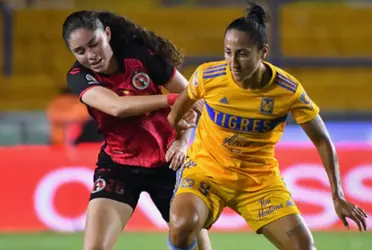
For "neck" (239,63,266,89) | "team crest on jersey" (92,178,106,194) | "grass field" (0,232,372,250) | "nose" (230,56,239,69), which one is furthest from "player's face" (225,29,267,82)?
"grass field" (0,232,372,250)

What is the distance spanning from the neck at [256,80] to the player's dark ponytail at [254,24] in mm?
159

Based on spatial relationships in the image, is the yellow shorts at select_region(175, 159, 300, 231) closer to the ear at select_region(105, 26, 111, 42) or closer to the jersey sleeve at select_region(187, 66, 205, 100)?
the jersey sleeve at select_region(187, 66, 205, 100)

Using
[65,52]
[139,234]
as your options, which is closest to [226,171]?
[139,234]

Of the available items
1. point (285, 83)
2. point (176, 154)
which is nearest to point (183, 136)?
point (176, 154)

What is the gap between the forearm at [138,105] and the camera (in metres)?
4.63

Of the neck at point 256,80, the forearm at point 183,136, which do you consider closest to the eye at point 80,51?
the forearm at point 183,136

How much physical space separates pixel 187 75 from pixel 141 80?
6.83 meters

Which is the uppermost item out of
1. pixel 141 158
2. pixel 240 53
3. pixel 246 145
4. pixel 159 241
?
pixel 240 53

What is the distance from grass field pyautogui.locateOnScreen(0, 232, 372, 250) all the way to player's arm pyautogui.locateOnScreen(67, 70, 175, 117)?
109 inches

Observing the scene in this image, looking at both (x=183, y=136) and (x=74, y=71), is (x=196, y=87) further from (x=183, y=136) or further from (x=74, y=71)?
(x=74, y=71)

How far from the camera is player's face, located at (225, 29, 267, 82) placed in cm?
429

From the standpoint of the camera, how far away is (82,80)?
478 cm

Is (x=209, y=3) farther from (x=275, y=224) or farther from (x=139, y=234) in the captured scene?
(x=275, y=224)

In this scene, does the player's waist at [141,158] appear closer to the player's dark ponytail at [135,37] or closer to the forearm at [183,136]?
the forearm at [183,136]
